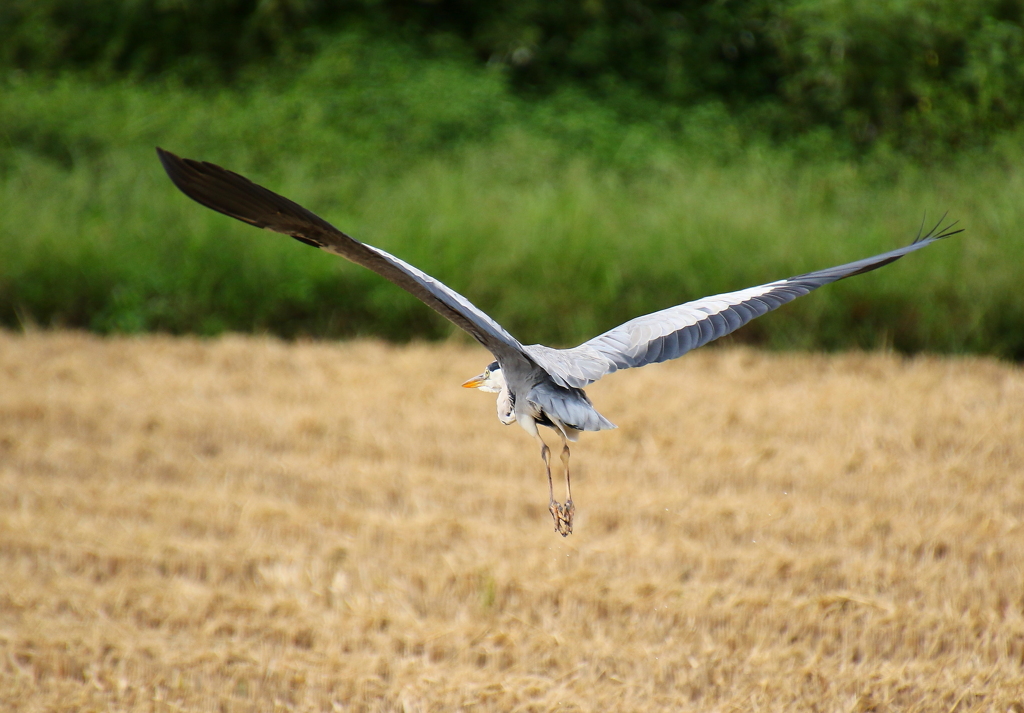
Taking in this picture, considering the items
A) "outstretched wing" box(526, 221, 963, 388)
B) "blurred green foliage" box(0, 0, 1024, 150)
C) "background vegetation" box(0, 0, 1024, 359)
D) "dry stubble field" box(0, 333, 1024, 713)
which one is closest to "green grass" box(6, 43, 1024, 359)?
"background vegetation" box(0, 0, 1024, 359)

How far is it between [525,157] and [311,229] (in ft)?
23.8

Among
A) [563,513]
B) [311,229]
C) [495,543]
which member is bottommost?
[495,543]

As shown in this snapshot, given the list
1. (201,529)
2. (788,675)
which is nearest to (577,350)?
(788,675)

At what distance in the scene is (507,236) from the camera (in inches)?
267

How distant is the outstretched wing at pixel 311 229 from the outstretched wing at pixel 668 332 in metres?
0.10

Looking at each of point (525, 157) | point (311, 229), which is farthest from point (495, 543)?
point (525, 157)

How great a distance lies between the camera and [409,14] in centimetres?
1040

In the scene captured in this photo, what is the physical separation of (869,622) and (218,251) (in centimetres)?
525

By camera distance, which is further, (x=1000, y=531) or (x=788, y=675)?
(x=1000, y=531)

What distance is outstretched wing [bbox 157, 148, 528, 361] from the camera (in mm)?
1393

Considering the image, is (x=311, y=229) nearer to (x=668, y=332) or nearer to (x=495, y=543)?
(x=668, y=332)

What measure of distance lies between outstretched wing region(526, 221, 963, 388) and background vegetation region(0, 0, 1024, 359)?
423 centimetres

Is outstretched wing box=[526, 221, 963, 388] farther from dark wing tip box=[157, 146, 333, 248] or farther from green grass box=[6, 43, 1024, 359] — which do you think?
green grass box=[6, 43, 1024, 359]

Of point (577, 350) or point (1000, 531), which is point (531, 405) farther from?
point (1000, 531)
